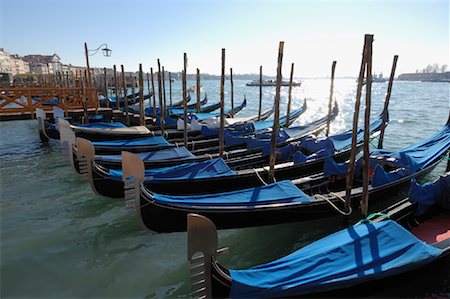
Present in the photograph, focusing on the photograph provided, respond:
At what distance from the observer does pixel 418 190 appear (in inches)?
163

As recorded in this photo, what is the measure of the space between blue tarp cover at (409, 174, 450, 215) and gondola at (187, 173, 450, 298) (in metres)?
0.98

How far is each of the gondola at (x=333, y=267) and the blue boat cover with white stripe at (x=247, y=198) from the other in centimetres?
110

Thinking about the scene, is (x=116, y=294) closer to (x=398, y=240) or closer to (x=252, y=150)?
(x=398, y=240)

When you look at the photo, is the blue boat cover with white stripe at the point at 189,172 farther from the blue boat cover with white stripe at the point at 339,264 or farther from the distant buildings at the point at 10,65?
the distant buildings at the point at 10,65

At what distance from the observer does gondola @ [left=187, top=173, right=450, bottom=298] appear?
2.51 meters

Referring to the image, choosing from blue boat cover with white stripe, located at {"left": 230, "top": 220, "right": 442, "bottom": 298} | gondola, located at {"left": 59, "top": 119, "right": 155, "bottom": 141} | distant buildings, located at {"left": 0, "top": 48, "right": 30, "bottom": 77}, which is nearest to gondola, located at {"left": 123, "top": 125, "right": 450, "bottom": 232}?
blue boat cover with white stripe, located at {"left": 230, "top": 220, "right": 442, "bottom": 298}

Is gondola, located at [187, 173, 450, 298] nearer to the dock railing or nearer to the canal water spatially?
the canal water

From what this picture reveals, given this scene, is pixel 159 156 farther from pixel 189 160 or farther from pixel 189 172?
pixel 189 172

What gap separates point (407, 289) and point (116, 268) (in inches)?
134

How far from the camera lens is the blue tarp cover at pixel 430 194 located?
4129 mm

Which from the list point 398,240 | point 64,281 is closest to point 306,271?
point 398,240

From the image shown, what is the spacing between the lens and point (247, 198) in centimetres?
427

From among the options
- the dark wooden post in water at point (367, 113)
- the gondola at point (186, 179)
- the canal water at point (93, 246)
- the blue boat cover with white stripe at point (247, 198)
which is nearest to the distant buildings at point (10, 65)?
the canal water at point (93, 246)

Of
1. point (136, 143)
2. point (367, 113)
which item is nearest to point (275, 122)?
point (367, 113)
